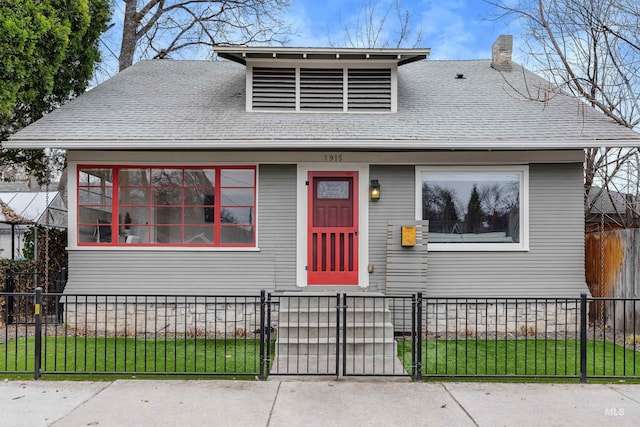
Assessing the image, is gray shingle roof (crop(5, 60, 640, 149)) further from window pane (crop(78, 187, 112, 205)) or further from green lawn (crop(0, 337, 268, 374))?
green lawn (crop(0, 337, 268, 374))

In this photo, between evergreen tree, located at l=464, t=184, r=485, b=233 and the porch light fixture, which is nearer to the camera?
the porch light fixture

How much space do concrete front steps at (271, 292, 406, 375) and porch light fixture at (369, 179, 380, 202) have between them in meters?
1.92

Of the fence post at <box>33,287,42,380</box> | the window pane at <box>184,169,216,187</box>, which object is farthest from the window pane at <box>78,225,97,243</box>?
the fence post at <box>33,287,42,380</box>

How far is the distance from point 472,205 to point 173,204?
5.39 meters

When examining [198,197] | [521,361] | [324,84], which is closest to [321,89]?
[324,84]

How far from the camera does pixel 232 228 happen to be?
7766 millimetres

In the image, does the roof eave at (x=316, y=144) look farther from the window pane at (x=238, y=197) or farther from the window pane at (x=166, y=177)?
the window pane at (x=238, y=197)

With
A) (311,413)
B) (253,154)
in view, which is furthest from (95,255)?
(311,413)

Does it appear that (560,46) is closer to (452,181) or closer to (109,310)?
(452,181)

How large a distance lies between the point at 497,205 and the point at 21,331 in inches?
343

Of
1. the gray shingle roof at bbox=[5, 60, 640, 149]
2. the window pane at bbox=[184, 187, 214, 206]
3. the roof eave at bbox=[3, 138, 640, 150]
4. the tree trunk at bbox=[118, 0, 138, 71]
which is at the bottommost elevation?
the window pane at bbox=[184, 187, 214, 206]

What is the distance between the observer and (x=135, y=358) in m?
4.84

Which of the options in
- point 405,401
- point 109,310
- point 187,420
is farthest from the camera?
point 109,310

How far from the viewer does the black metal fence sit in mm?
5027
